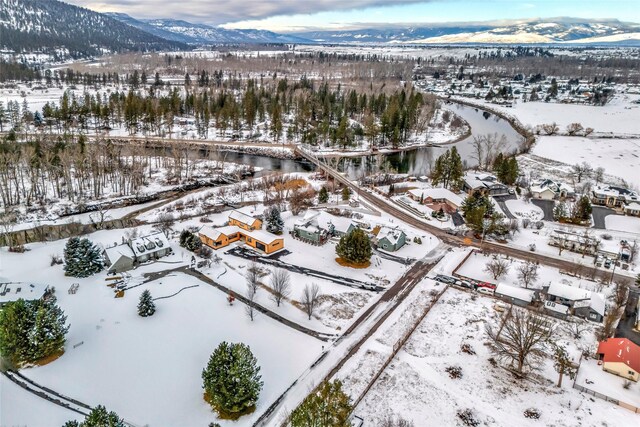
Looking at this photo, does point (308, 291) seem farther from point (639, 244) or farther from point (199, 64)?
point (199, 64)

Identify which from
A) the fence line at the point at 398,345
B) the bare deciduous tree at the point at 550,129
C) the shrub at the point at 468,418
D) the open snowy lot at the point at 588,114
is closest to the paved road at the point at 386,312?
the fence line at the point at 398,345

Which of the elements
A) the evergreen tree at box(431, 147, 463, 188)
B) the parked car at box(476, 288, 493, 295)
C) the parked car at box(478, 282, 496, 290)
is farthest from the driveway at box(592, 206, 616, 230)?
the parked car at box(476, 288, 493, 295)

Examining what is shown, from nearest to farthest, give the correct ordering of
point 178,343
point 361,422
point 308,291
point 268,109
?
point 361,422
point 178,343
point 308,291
point 268,109

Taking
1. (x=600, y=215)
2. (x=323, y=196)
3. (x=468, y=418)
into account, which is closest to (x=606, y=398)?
(x=468, y=418)

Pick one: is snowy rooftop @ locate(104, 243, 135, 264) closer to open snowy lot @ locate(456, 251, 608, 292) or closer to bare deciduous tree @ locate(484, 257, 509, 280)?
open snowy lot @ locate(456, 251, 608, 292)

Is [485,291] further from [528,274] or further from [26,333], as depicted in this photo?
[26,333]

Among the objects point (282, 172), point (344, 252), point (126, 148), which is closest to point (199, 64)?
point (126, 148)

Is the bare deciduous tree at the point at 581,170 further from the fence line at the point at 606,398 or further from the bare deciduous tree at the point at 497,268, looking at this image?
the fence line at the point at 606,398
